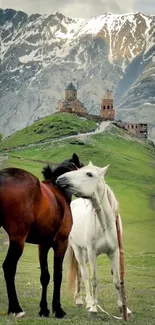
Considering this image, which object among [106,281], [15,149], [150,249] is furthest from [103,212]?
[15,149]

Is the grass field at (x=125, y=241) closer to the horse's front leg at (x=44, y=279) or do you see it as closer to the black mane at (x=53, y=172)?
the horse's front leg at (x=44, y=279)

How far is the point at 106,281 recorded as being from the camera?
3234 centimetres

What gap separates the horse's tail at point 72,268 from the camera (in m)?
20.8

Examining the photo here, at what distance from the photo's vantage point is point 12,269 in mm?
14891

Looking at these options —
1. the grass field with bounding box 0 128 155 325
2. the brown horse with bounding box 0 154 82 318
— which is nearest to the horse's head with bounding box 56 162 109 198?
the brown horse with bounding box 0 154 82 318

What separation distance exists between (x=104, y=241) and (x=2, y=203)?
13.4ft

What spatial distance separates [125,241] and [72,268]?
53441mm

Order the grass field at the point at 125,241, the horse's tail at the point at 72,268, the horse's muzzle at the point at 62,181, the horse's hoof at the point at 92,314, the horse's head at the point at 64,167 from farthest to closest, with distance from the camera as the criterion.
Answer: the horse's tail at the point at 72,268 → the grass field at the point at 125,241 → the horse's head at the point at 64,167 → the horse's hoof at the point at 92,314 → the horse's muzzle at the point at 62,181

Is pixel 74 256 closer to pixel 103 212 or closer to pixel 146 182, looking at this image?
pixel 103 212

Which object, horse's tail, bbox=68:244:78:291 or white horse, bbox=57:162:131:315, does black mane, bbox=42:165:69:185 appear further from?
horse's tail, bbox=68:244:78:291

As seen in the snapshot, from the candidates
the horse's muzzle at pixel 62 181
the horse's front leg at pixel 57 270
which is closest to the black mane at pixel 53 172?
the horse's muzzle at pixel 62 181

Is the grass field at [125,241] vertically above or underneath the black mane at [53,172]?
underneath

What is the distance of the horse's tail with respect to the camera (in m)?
20.8

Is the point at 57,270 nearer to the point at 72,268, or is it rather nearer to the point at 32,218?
the point at 32,218
